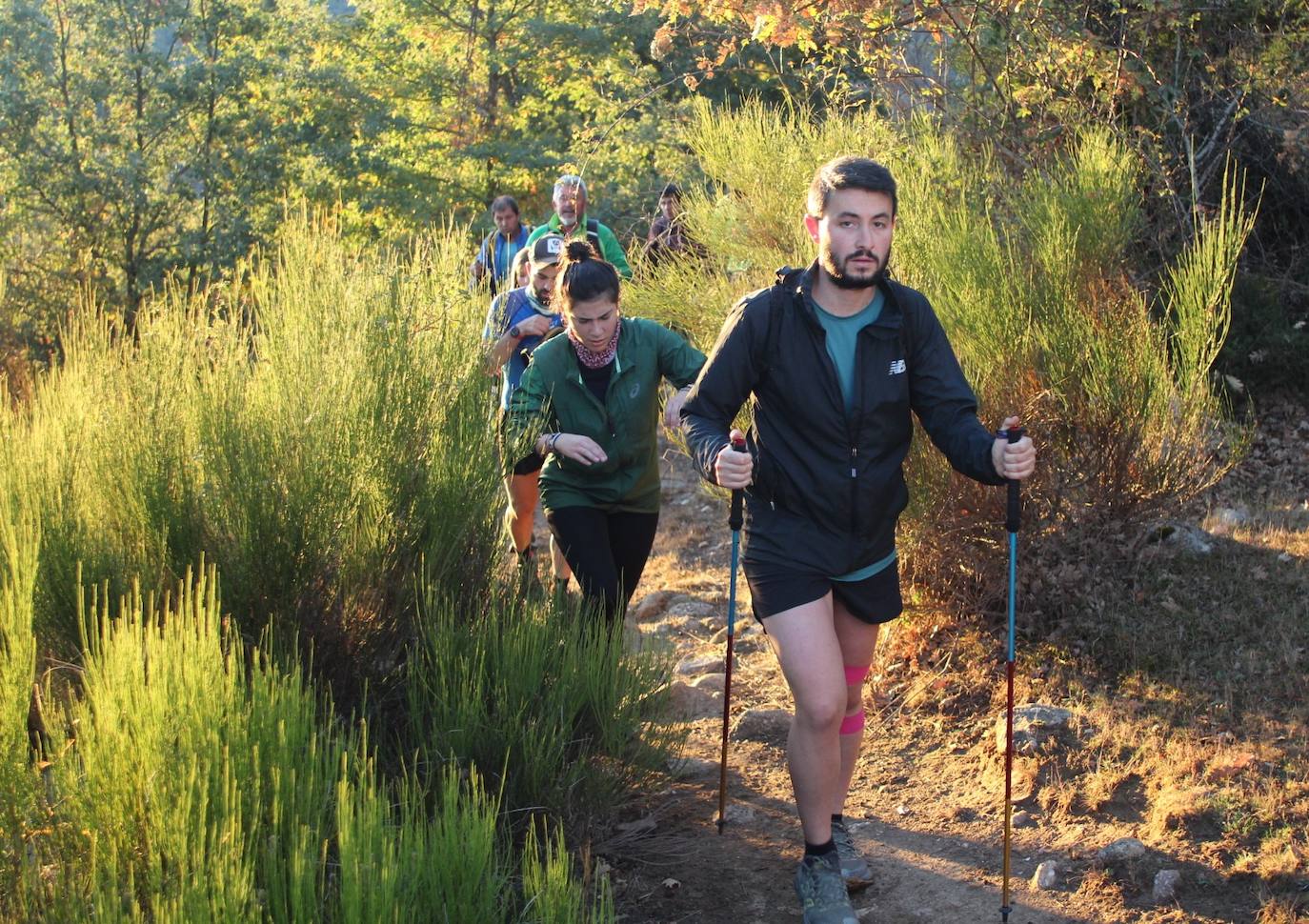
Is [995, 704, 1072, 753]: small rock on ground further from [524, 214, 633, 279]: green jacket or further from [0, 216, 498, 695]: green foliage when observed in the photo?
[524, 214, 633, 279]: green jacket

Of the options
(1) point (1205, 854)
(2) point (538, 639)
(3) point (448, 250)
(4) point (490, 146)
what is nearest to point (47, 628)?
(2) point (538, 639)

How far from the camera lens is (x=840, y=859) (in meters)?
4.45

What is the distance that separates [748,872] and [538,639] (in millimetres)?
1107

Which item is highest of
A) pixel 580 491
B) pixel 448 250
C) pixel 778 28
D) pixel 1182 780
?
pixel 778 28

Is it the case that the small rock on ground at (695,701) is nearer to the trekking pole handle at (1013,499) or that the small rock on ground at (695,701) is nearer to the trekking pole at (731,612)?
the trekking pole at (731,612)

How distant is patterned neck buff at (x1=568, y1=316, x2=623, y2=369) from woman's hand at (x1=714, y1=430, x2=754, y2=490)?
153 cm

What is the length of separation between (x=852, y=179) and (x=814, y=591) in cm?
121

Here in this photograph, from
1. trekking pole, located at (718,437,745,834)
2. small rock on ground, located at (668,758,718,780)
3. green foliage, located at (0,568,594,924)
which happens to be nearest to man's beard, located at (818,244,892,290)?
trekking pole, located at (718,437,745,834)

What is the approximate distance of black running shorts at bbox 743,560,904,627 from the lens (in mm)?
3914

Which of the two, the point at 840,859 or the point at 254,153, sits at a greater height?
the point at 254,153

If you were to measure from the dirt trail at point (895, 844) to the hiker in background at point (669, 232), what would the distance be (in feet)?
15.7

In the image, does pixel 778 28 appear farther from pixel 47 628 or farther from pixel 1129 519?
pixel 47 628

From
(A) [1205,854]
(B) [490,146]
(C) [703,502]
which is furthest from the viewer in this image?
Answer: (B) [490,146]

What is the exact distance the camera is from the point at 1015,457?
3.76 m
